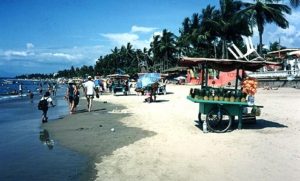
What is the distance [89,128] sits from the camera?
1440 centimetres

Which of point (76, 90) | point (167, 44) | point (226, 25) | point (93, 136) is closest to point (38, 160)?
point (93, 136)

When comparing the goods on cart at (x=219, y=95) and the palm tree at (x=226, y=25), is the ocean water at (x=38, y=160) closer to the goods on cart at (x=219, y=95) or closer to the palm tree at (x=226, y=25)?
the goods on cart at (x=219, y=95)

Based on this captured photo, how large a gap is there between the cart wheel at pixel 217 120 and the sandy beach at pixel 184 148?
38 cm

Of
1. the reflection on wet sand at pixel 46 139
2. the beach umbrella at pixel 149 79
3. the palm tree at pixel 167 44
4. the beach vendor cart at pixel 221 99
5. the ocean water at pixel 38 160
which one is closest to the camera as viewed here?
the ocean water at pixel 38 160

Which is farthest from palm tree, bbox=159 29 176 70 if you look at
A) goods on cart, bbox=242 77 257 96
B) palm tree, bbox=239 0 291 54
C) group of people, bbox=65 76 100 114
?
goods on cart, bbox=242 77 257 96

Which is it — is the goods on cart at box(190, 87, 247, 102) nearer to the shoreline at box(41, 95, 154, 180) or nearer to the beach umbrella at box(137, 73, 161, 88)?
the shoreline at box(41, 95, 154, 180)

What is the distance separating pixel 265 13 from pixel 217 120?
1431 inches

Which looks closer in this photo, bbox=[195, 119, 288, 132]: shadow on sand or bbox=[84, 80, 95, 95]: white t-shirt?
bbox=[195, 119, 288, 132]: shadow on sand

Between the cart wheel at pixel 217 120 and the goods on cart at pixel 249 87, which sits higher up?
the goods on cart at pixel 249 87

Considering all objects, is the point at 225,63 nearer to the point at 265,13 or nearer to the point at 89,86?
the point at 89,86

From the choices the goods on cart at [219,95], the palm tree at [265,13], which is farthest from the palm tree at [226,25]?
the goods on cart at [219,95]

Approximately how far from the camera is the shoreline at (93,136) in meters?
9.80

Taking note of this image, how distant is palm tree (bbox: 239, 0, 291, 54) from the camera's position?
45.1 m

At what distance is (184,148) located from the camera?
388 inches
